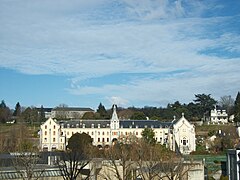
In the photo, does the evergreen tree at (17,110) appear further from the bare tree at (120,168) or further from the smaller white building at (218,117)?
the bare tree at (120,168)

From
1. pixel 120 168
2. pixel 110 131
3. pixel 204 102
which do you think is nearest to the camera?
pixel 120 168

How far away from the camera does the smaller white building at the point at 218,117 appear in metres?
91.8

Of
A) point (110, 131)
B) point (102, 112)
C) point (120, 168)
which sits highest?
point (102, 112)

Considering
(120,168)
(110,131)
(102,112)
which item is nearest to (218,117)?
(102,112)

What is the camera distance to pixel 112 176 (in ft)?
101

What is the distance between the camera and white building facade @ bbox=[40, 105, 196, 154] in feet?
219

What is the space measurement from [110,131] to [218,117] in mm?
34404

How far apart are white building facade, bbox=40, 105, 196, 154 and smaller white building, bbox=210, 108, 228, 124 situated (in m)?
23.1

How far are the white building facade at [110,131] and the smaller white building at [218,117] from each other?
75.6 ft

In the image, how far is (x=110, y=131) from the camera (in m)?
73.2

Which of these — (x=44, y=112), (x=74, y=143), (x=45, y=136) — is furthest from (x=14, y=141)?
(x=44, y=112)

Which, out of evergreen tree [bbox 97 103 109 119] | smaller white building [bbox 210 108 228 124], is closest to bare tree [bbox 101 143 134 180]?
evergreen tree [bbox 97 103 109 119]

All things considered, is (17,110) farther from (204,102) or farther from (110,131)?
(204,102)

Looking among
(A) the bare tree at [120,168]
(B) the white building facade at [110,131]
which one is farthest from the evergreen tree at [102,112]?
(A) the bare tree at [120,168]
